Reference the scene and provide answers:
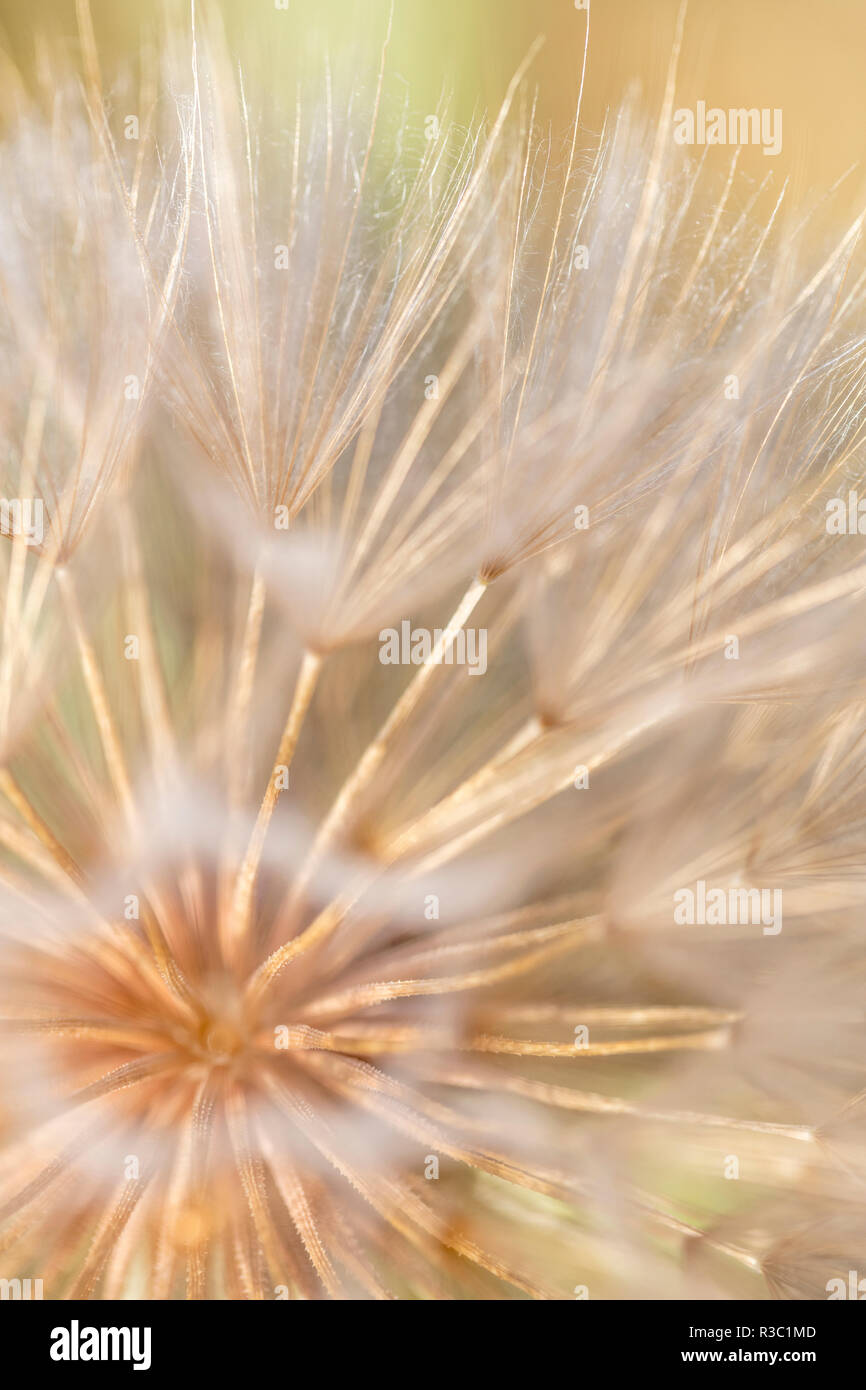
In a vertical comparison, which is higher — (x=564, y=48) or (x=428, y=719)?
(x=564, y=48)

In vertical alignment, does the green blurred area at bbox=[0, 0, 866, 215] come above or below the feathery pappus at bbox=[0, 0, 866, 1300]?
above

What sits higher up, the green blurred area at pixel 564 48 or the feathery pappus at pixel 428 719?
the green blurred area at pixel 564 48

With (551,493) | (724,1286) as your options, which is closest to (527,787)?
(551,493)

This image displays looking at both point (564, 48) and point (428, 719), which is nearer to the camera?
point (564, 48)
